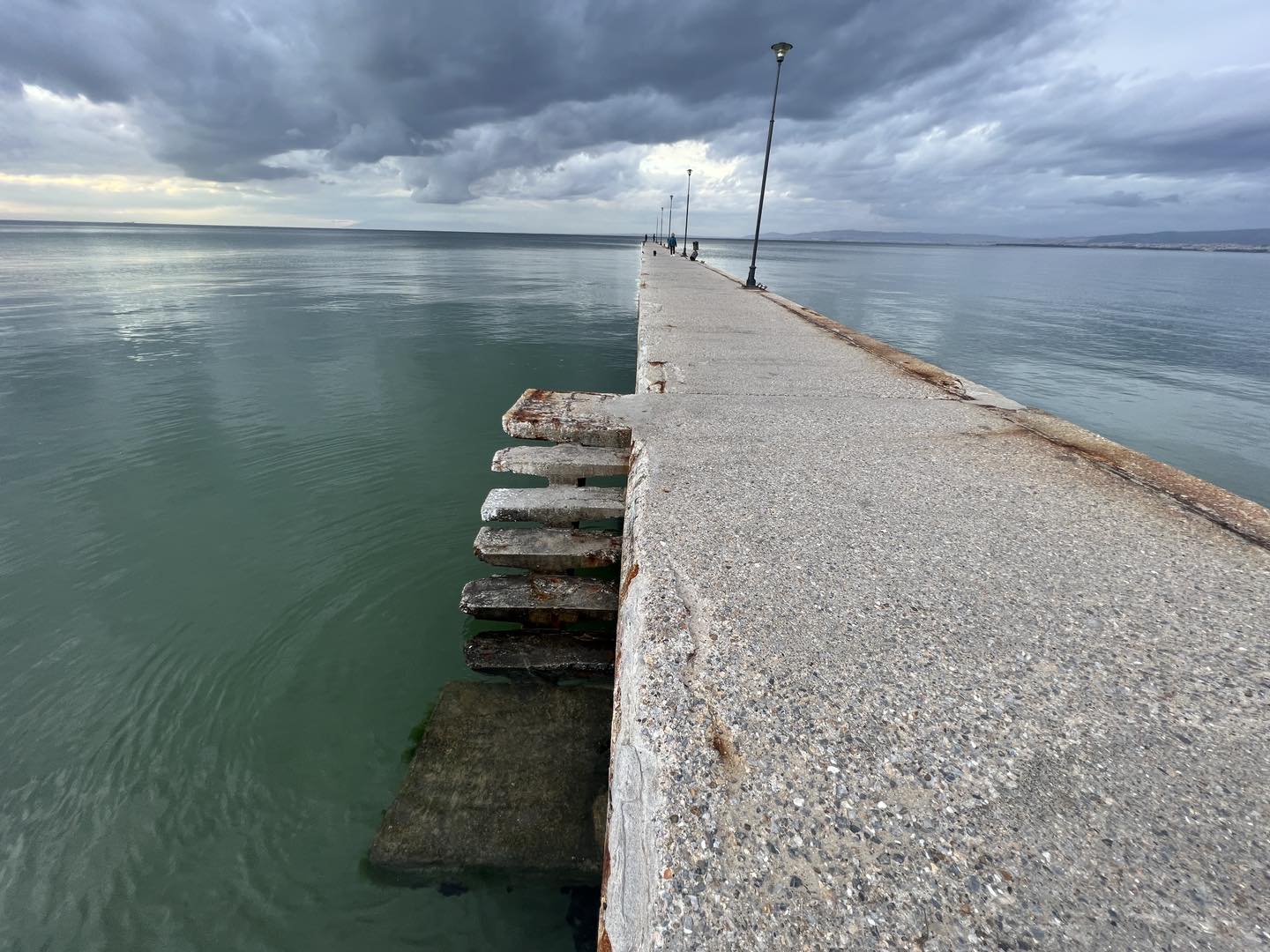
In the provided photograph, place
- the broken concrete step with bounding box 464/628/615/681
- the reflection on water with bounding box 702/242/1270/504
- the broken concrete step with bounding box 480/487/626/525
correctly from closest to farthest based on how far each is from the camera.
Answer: the broken concrete step with bounding box 464/628/615/681 < the broken concrete step with bounding box 480/487/626/525 < the reflection on water with bounding box 702/242/1270/504

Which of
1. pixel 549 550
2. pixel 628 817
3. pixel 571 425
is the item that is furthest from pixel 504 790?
pixel 571 425

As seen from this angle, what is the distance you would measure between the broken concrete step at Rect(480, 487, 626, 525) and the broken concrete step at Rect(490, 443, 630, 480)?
0.18 meters

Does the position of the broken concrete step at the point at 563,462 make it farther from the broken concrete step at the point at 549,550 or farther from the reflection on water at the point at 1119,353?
the reflection on water at the point at 1119,353

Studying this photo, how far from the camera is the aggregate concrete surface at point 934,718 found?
142 centimetres

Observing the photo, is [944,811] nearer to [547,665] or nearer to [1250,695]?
[1250,695]

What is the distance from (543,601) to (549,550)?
355 millimetres

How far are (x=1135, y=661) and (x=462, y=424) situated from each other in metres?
9.73

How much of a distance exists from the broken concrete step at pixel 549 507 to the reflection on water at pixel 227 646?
4.24ft

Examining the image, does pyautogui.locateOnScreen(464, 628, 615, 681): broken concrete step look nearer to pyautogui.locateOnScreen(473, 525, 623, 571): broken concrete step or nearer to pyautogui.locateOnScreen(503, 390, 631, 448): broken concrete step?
pyautogui.locateOnScreen(473, 525, 623, 571): broken concrete step

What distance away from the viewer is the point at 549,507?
434 centimetres

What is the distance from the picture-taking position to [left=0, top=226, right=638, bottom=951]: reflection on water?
9.59 feet

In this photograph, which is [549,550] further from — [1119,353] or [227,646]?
[1119,353]

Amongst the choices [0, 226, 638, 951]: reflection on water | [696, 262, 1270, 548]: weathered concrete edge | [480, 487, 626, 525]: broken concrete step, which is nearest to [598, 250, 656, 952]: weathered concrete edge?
[0, 226, 638, 951]: reflection on water

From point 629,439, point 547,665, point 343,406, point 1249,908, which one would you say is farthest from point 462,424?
point 1249,908
